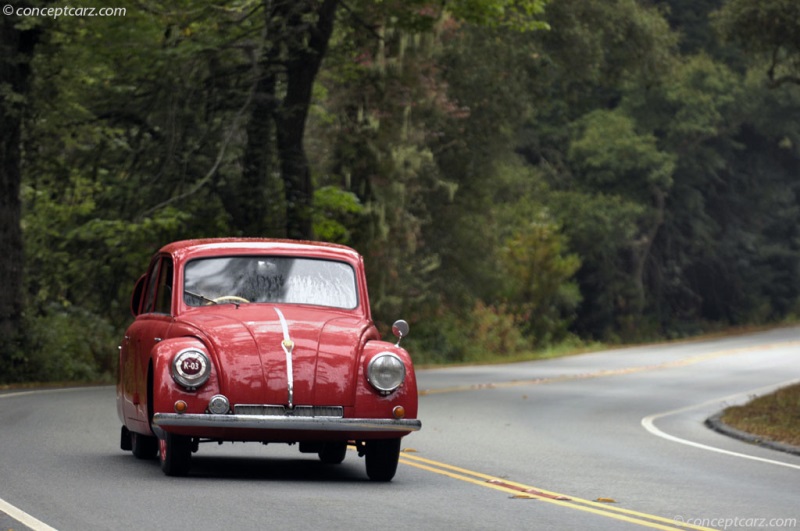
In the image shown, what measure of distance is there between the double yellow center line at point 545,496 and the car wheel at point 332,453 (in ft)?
2.38

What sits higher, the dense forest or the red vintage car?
the dense forest

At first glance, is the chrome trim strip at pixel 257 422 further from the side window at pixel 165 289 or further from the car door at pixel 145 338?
the side window at pixel 165 289

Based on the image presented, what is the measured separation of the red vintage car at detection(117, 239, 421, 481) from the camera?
12.1 m

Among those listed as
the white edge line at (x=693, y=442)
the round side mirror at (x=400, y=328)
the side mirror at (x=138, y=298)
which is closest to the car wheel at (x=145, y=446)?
the side mirror at (x=138, y=298)

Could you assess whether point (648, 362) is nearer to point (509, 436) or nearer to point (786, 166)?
point (509, 436)

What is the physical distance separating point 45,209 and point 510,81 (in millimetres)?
16736

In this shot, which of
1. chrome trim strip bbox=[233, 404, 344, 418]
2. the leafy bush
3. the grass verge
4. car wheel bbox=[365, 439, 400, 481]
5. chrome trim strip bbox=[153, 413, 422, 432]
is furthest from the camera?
the leafy bush

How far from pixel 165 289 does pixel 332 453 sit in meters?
2.17

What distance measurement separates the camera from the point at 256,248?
1388cm

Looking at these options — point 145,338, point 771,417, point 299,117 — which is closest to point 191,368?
point 145,338

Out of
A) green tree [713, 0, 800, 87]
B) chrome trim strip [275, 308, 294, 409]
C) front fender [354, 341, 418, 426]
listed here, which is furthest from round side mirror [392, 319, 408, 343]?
green tree [713, 0, 800, 87]

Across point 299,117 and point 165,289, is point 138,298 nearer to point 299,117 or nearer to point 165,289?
point 165,289

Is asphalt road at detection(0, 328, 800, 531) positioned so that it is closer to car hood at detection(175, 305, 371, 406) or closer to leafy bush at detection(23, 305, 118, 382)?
Answer: car hood at detection(175, 305, 371, 406)

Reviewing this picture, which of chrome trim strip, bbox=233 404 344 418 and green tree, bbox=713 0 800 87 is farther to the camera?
green tree, bbox=713 0 800 87
